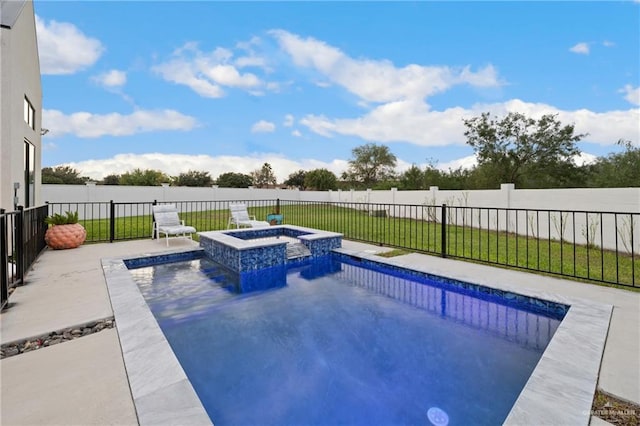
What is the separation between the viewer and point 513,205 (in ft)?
32.7

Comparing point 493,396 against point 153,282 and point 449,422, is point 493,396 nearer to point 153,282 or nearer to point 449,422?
point 449,422

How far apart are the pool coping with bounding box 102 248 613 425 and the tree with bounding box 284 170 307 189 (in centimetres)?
4336

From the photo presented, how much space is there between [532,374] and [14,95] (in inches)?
338

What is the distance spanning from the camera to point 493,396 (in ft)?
6.81

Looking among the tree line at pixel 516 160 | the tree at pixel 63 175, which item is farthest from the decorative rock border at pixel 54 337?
the tree at pixel 63 175

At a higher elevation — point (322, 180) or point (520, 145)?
point (520, 145)

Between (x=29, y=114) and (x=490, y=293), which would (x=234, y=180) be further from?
(x=490, y=293)

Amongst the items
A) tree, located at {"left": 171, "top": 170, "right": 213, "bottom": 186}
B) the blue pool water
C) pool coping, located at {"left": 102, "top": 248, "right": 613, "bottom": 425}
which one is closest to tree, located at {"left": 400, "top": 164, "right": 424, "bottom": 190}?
the blue pool water

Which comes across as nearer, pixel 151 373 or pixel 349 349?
pixel 151 373

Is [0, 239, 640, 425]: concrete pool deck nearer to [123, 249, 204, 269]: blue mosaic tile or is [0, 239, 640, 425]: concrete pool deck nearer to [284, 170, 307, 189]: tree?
[123, 249, 204, 269]: blue mosaic tile

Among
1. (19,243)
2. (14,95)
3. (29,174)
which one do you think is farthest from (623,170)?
(29,174)

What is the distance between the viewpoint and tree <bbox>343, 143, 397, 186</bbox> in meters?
34.2

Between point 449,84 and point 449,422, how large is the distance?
12.7 m

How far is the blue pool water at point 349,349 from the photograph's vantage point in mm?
1978
